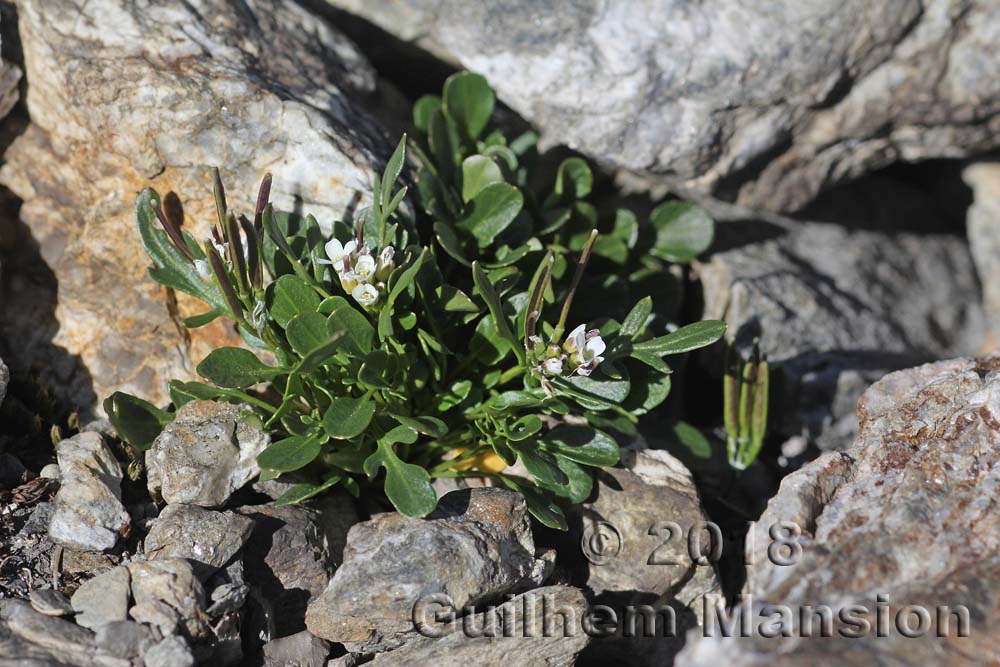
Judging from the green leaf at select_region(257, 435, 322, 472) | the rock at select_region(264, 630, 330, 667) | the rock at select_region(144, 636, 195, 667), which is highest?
the green leaf at select_region(257, 435, 322, 472)

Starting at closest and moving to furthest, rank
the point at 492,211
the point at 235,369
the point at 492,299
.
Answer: the point at 492,299, the point at 235,369, the point at 492,211

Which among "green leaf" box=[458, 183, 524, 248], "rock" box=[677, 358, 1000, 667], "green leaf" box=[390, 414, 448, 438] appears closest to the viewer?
"rock" box=[677, 358, 1000, 667]

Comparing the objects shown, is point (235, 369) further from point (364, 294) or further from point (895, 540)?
point (895, 540)

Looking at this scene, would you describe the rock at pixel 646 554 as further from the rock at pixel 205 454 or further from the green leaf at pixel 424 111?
the green leaf at pixel 424 111

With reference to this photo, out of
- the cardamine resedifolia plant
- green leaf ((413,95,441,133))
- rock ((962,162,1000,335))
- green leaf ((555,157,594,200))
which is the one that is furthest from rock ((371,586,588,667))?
rock ((962,162,1000,335))

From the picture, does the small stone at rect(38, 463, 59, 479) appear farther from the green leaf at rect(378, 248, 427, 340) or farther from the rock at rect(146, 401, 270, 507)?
the green leaf at rect(378, 248, 427, 340)

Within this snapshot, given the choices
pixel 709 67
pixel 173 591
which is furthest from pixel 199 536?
pixel 709 67

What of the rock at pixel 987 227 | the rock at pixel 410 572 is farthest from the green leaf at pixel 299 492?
the rock at pixel 987 227
